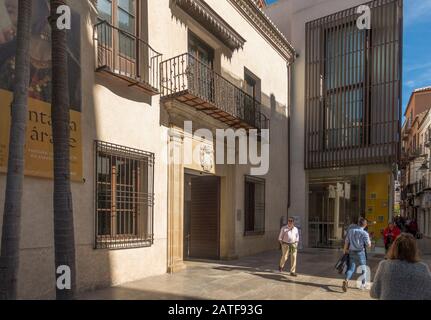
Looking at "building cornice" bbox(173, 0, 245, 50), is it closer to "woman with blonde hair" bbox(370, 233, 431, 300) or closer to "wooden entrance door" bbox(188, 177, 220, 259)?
"wooden entrance door" bbox(188, 177, 220, 259)

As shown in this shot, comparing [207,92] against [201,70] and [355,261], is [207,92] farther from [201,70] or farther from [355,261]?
[355,261]

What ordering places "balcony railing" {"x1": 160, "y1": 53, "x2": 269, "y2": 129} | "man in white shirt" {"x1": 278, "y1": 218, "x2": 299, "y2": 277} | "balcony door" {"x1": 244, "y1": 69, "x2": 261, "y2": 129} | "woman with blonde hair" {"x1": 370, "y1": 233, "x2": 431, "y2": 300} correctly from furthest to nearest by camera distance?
"balcony door" {"x1": 244, "y1": 69, "x2": 261, "y2": 129}
"man in white shirt" {"x1": 278, "y1": 218, "x2": 299, "y2": 277}
"balcony railing" {"x1": 160, "y1": 53, "x2": 269, "y2": 129}
"woman with blonde hair" {"x1": 370, "y1": 233, "x2": 431, "y2": 300}

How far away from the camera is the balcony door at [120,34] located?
8.63 metres

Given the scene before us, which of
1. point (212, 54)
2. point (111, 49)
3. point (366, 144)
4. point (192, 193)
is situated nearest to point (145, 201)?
point (111, 49)

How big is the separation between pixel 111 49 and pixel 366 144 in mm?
12122

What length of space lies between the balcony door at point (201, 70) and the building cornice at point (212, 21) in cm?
50

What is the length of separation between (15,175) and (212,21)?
860cm

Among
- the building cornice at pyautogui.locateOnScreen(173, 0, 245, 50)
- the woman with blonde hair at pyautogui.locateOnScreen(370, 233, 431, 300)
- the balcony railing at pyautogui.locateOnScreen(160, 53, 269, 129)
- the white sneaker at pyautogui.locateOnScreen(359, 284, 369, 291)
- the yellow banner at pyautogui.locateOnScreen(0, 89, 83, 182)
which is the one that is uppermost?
the building cornice at pyautogui.locateOnScreen(173, 0, 245, 50)

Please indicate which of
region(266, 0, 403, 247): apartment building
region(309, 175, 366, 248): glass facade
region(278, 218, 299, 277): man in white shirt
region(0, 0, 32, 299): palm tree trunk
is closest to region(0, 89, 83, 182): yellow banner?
region(0, 0, 32, 299): palm tree trunk

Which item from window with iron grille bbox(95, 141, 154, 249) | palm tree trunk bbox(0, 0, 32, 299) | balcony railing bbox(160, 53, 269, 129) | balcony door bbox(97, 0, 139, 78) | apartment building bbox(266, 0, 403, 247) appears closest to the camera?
palm tree trunk bbox(0, 0, 32, 299)

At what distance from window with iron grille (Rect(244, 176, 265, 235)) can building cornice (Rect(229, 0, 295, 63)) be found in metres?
5.82

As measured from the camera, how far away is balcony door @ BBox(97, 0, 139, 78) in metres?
8.63

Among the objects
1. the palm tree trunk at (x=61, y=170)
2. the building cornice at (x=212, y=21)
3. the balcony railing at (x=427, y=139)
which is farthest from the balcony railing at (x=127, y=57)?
the balcony railing at (x=427, y=139)

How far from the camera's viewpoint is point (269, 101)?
16594 millimetres
